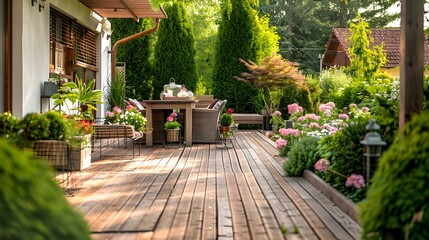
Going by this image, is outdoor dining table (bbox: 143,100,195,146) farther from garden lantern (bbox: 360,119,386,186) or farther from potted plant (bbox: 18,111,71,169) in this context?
garden lantern (bbox: 360,119,386,186)

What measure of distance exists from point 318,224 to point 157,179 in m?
2.84

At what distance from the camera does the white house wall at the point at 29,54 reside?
8156mm

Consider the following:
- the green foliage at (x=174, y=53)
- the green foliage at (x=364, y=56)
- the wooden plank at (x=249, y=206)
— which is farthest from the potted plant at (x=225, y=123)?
the green foliage at (x=364, y=56)

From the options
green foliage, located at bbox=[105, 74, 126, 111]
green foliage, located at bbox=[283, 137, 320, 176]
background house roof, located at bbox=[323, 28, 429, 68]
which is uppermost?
background house roof, located at bbox=[323, 28, 429, 68]

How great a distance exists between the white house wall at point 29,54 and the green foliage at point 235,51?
9.07 meters

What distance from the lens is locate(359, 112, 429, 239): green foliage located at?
7.68ft

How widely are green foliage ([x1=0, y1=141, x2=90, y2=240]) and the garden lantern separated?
288 cm

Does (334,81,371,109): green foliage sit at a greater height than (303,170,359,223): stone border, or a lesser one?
greater

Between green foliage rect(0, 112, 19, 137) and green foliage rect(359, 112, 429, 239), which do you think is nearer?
green foliage rect(359, 112, 429, 239)

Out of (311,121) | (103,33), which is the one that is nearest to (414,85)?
(311,121)

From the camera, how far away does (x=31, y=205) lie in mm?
1574

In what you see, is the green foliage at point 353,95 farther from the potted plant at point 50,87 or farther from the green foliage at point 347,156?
the green foliage at point 347,156

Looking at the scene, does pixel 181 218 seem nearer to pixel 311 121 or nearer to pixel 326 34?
pixel 311 121

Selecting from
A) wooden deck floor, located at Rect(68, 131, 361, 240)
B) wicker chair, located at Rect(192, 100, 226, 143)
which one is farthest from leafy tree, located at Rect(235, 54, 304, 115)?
wooden deck floor, located at Rect(68, 131, 361, 240)
